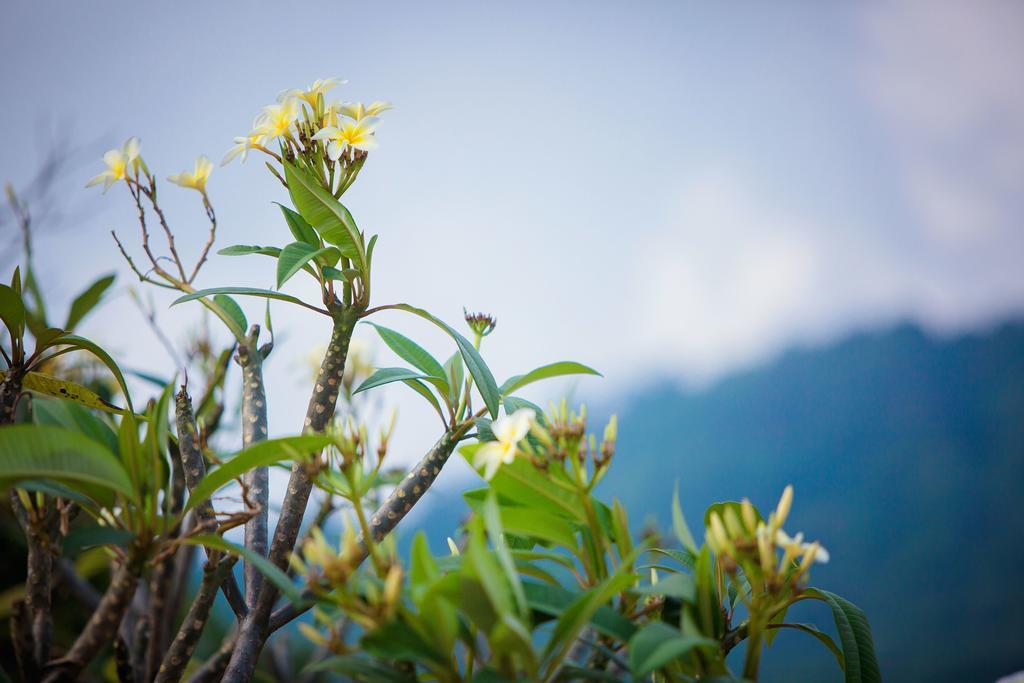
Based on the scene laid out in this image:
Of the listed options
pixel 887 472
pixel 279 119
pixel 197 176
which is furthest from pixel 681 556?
pixel 887 472

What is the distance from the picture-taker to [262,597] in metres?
0.63

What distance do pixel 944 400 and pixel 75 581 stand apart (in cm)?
717

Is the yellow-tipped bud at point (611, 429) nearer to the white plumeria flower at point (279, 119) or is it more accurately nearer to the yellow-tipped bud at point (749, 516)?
the yellow-tipped bud at point (749, 516)

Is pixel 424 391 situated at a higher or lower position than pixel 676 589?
higher

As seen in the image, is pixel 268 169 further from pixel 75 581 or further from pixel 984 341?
pixel 984 341

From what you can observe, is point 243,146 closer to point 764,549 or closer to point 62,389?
point 62,389

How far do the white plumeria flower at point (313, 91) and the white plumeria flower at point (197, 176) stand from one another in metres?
0.17

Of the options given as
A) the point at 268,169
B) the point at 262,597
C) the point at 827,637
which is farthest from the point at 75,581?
the point at 827,637

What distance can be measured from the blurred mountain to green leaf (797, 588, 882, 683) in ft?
12.3

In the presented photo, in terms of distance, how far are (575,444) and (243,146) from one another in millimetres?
466

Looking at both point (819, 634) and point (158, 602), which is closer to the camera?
point (819, 634)

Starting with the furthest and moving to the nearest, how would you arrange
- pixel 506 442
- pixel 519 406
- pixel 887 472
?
pixel 887 472 < pixel 519 406 < pixel 506 442

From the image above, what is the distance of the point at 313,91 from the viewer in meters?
0.70

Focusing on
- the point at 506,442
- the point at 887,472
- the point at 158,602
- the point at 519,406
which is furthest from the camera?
the point at 887,472
